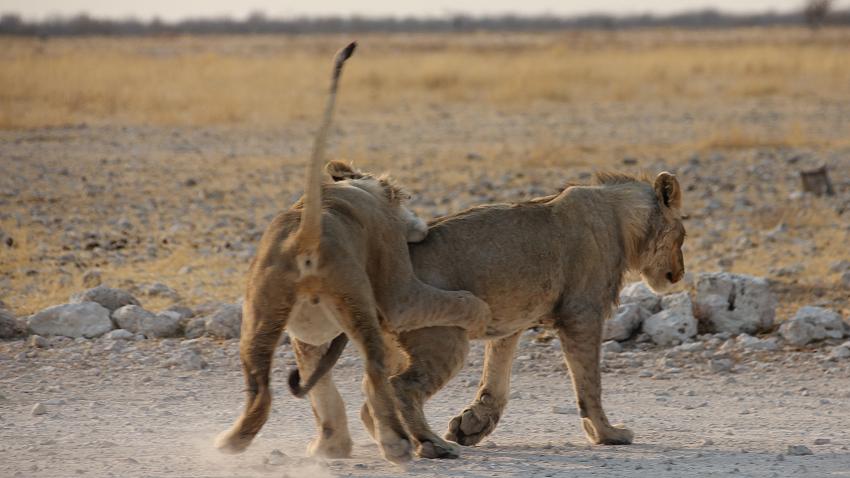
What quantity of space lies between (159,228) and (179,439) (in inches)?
273

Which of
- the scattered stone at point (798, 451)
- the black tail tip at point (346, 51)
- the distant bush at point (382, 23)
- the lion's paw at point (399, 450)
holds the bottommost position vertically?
the distant bush at point (382, 23)

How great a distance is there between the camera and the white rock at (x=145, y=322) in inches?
369

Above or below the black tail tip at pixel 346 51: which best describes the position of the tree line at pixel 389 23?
below

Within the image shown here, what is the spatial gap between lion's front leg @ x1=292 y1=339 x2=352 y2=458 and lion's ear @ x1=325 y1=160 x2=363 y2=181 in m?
0.87

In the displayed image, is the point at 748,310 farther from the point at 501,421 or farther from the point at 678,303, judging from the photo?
the point at 501,421

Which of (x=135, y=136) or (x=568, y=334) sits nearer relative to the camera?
(x=568, y=334)

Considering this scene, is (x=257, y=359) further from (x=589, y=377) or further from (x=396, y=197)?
(x=589, y=377)

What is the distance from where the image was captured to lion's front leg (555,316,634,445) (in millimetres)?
6871

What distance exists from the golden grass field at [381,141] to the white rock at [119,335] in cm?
107

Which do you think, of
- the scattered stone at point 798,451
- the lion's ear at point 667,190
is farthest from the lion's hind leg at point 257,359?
the lion's ear at point 667,190

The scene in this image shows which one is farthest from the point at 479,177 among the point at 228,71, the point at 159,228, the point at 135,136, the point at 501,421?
the point at 228,71

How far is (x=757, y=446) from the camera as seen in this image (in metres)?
6.78

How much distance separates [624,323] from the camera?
9.34 metres

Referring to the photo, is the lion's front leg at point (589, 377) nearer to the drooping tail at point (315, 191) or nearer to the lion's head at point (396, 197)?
the lion's head at point (396, 197)
